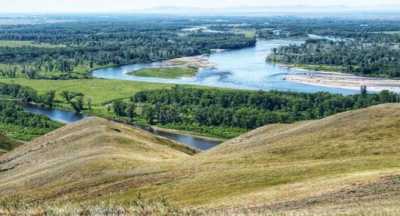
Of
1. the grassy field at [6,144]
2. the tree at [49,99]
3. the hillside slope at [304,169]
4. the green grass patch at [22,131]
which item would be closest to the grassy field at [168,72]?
the tree at [49,99]

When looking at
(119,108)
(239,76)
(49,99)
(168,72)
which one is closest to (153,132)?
(119,108)

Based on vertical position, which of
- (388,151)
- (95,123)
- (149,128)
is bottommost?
(149,128)

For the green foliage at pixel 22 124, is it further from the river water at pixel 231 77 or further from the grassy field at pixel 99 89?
the grassy field at pixel 99 89

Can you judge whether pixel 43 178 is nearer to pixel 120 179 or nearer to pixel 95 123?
pixel 120 179

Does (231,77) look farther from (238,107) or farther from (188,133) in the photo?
(188,133)

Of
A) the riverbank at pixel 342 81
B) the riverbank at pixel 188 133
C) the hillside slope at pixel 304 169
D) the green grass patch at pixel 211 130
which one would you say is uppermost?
the hillside slope at pixel 304 169

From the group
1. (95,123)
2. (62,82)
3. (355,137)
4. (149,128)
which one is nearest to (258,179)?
(355,137)
